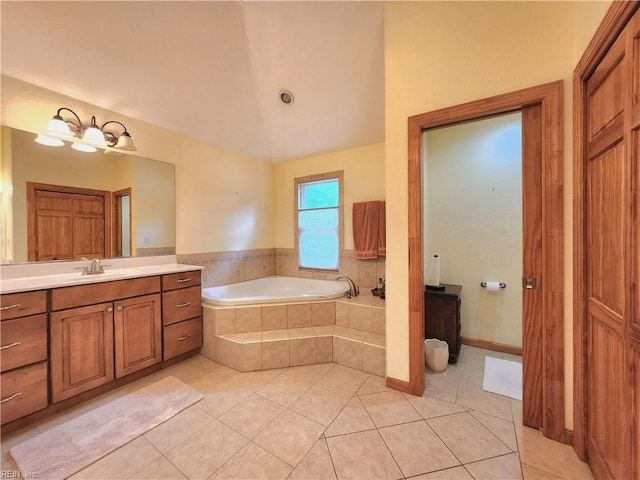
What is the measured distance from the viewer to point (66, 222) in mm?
2025

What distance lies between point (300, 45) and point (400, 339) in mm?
2689

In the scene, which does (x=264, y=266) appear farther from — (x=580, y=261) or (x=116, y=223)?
(x=580, y=261)

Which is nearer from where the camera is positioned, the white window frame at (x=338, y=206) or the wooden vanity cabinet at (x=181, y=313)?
the wooden vanity cabinet at (x=181, y=313)

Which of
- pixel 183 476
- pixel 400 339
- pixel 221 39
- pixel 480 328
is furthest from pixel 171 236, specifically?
pixel 480 328

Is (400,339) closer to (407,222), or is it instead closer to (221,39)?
(407,222)

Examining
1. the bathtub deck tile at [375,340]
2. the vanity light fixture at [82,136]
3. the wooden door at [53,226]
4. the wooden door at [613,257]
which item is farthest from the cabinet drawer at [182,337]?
the wooden door at [613,257]

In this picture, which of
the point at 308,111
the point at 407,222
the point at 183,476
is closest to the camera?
the point at 183,476

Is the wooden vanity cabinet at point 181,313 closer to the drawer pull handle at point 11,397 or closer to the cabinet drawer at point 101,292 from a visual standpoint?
the cabinet drawer at point 101,292

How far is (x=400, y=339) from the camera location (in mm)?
1828

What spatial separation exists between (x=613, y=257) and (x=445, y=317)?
144cm

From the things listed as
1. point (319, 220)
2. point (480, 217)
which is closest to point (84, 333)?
point (319, 220)

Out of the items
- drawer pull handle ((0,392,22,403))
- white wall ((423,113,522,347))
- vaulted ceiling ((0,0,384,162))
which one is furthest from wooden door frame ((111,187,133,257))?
white wall ((423,113,522,347))

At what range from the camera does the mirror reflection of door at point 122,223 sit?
2296 millimetres

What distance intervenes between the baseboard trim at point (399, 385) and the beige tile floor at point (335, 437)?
0.04m
